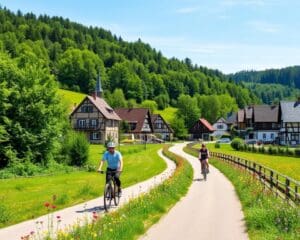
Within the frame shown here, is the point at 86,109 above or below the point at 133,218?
above

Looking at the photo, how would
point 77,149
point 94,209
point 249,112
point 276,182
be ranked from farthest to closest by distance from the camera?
point 249,112 < point 77,149 < point 276,182 < point 94,209

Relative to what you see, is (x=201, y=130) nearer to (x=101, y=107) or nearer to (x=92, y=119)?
(x=101, y=107)

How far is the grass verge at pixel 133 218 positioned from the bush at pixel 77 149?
23396mm

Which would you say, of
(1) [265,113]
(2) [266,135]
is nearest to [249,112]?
(1) [265,113]

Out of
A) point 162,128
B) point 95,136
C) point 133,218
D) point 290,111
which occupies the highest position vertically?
point 290,111

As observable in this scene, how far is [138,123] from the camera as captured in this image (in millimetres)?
116812

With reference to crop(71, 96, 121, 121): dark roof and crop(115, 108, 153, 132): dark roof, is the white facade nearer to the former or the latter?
crop(115, 108, 153, 132): dark roof

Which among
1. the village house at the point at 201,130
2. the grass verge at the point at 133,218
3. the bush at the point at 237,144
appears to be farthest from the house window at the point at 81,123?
Answer: the grass verge at the point at 133,218

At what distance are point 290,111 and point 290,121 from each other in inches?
83.2

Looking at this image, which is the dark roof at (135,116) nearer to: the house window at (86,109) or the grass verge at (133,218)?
the house window at (86,109)

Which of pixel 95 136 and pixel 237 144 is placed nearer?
pixel 237 144

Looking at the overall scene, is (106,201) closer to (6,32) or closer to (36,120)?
(36,120)

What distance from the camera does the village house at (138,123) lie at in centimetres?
11647

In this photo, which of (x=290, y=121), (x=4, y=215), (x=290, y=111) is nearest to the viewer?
(x=4, y=215)
